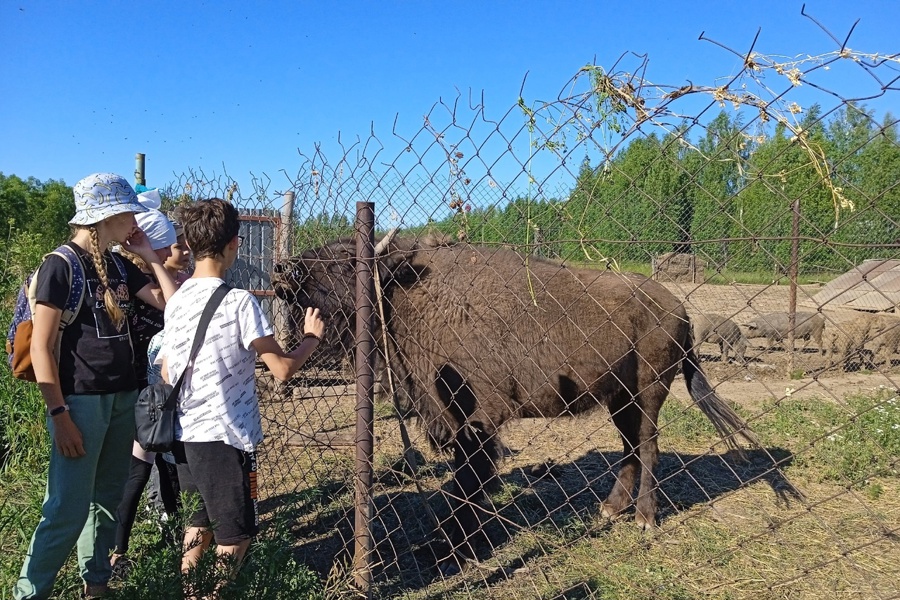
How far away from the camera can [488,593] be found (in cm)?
317

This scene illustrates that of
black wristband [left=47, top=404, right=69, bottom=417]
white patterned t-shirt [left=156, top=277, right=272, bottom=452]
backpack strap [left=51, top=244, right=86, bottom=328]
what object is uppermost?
backpack strap [left=51, top=244, right=86, bottom=328]

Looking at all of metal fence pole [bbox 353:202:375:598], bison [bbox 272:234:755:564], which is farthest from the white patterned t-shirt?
bison [bbox 272:234:755:564]

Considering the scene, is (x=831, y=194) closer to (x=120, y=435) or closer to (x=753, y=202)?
(x=753, y=202)

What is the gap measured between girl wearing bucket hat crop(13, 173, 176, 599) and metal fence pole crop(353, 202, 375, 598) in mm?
939

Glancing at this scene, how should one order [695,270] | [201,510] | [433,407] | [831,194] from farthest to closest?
[433,407] < [201,510] < [695,270] < [831,194]

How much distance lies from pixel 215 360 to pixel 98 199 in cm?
99

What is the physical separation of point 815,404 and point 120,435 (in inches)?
310

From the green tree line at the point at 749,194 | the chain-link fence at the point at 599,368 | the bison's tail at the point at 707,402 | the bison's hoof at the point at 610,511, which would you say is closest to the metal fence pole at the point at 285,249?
the chain-link fence at the point at 599,368

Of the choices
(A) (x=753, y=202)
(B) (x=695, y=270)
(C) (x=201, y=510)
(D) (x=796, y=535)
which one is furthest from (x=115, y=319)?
(D) (x=796, y=535)

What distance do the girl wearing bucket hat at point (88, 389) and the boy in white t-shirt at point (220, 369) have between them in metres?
0.45

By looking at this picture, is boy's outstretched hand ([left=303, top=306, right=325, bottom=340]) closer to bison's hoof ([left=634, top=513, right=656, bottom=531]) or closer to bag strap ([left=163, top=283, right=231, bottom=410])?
bag strap ([left=163, top=283, right=231, bottom=410])

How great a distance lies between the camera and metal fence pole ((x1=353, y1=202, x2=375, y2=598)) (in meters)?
3.06

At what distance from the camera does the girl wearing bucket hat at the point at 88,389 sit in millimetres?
2488

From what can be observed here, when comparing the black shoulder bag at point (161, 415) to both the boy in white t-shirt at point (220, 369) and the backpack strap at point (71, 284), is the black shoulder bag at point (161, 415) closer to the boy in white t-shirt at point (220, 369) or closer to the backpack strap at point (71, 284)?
the boy in white t-shirt at point (220, 369)
